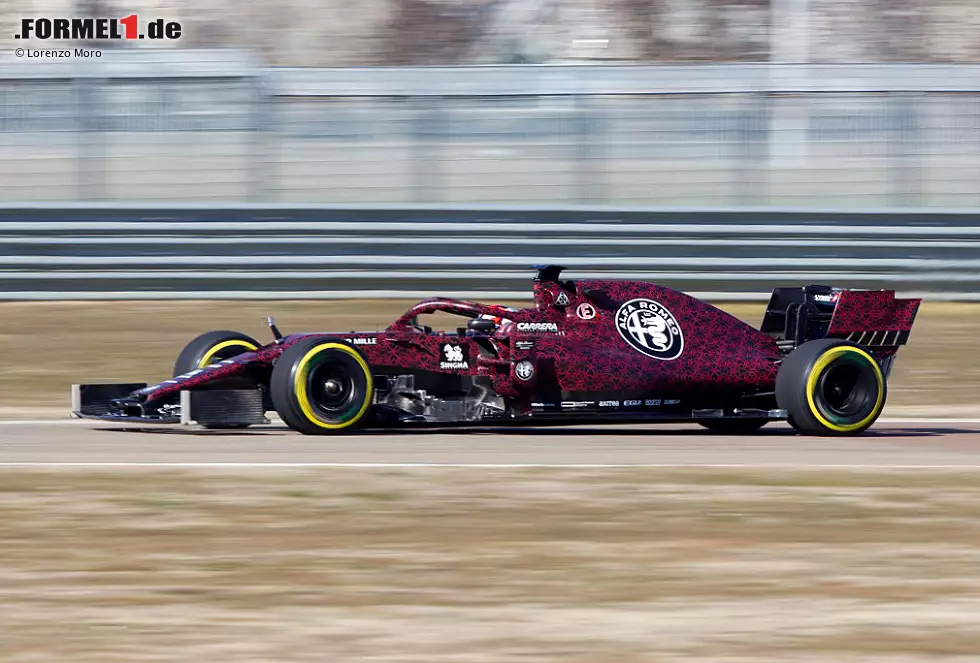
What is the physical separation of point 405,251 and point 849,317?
20.6 feet

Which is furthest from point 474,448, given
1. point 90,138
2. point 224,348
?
point 90,138

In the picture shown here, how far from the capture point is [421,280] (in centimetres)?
1691

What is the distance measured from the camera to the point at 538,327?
11.0m

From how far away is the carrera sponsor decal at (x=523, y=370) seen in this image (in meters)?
10.9

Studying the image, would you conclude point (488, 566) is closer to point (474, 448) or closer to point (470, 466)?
point (470, 466)

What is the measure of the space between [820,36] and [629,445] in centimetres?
2544

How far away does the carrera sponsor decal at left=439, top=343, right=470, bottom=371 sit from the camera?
10.9 meters

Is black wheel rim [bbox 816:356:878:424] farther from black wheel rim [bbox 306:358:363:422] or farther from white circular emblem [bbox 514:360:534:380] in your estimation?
black wheel rim [bbox 306:358:363:422]

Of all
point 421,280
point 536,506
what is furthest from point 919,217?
point 536,506

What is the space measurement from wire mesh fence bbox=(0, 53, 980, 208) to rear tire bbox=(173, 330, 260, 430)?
6100 millimetres

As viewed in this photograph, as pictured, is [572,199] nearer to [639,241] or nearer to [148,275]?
[639,241]

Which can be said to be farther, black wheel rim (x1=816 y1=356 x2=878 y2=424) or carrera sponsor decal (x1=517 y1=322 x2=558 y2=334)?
black wheel rim (x1=816 y1=356 x2=878 y2=424)

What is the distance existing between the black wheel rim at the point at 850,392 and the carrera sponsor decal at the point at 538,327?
177 centimetres

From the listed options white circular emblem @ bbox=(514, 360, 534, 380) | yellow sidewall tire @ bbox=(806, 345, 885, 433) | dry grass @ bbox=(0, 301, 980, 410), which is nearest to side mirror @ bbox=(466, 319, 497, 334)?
white circular emblem @ bbox=(514, 360, 534, 380)
